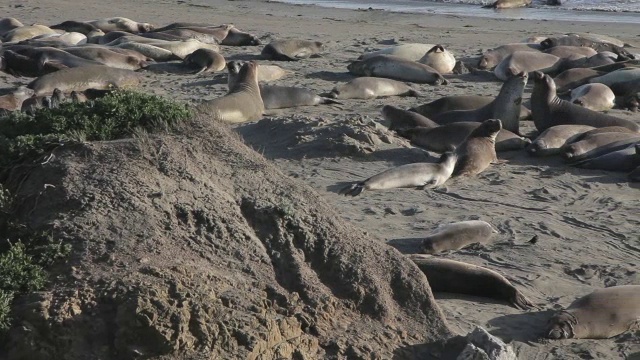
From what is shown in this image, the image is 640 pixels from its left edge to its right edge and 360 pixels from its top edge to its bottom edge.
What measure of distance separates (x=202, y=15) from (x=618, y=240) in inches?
660

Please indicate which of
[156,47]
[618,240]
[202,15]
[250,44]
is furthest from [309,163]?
[202,15]

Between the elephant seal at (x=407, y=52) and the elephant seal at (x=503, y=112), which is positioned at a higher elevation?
the elephant seal at (x=503, y=112)

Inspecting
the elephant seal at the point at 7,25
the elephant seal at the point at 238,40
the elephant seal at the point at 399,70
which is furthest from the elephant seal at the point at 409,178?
the elephant seal at the point at 7,25

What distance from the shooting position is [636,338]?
5.59m

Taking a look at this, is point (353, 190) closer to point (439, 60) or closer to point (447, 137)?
point (447, 137)

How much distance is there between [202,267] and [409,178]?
4201mm

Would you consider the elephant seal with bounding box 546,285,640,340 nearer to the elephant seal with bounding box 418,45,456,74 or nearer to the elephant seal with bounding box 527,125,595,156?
the elephant seal with bounding box 527,125,595,156

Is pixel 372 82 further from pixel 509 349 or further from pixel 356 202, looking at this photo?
pixel 509 349

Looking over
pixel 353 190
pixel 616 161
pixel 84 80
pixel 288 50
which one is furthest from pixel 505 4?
pixel 353 190

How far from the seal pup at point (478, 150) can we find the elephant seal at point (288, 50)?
6025 millimetres

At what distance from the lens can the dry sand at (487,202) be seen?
5.86 meters

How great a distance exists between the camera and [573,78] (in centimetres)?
1318

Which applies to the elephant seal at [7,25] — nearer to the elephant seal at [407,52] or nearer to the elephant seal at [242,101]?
the elephant seal at [407,52]

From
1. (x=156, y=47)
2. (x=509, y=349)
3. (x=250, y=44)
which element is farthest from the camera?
(x=250, y=44)
